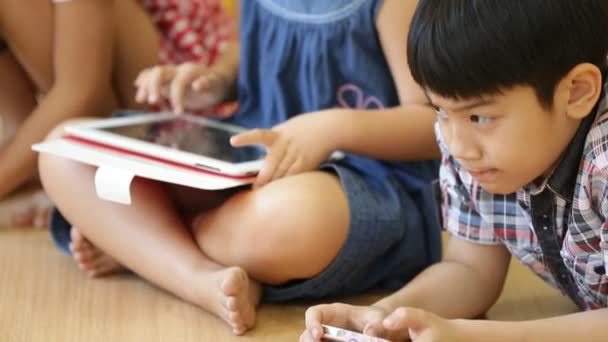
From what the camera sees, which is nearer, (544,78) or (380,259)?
(544,78)

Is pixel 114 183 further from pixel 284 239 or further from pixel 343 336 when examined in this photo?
pixel 343 336

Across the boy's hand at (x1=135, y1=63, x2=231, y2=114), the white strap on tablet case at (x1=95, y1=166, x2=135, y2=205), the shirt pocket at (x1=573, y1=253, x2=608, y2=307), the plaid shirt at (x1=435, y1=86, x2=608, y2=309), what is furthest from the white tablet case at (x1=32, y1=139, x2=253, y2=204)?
the shirt pocket at (x1=573, y1=253, x2=608, y2=307)

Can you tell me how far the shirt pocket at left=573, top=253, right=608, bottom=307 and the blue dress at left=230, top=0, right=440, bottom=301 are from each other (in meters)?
0.20

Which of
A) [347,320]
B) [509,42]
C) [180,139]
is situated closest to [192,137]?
[180,139]

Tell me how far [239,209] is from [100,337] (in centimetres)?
19

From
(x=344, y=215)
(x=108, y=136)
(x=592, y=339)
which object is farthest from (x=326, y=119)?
(x=592, y=339)

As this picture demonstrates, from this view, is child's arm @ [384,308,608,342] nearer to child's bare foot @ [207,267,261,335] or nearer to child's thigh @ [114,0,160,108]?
child's bare foot @ [207,267,261,335]

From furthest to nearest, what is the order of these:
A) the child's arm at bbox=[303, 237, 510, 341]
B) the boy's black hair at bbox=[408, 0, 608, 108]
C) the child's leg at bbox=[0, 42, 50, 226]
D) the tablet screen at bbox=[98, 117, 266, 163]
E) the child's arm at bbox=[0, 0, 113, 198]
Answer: the child's leg at bbox=[0, 42, 50, 226]
the child's arm at bbox=[0, 0, 113, 198]
the tablet screen at bbox=[98, 117, 266, 163]
the child's arm at bbox=[303, 237, 510, 341]
the boy's black hair at bbox=[408, 0, 608, 108]

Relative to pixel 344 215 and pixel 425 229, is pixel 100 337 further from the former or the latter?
pixel 425 229

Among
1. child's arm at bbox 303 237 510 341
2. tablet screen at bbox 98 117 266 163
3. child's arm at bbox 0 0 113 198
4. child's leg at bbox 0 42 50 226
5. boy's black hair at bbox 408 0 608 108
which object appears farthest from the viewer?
child's leg at bbox 0 42 50 226

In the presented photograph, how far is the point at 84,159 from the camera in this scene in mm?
904

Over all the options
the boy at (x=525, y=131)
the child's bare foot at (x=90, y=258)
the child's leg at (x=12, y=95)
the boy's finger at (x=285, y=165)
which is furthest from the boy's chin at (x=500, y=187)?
the child's leg at (x=12, y=95)

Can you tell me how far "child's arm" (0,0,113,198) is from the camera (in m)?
1.10

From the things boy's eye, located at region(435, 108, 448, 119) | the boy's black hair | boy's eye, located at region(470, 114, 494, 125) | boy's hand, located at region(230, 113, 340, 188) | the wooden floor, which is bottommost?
the wooden floor
